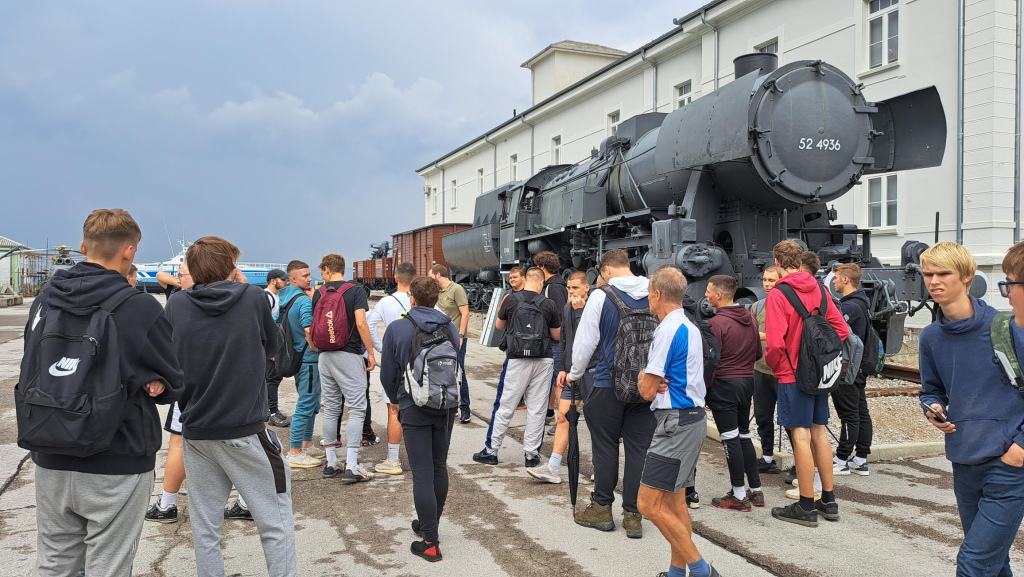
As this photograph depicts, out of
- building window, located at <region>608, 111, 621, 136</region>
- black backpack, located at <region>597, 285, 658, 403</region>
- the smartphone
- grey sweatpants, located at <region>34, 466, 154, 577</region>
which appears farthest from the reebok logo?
building window, located at <region>608, 111, 621, 136</region>

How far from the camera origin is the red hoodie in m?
4.73

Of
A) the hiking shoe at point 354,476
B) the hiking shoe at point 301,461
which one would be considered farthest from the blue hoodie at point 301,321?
the hiking shoe at point 354,476

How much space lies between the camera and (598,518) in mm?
4629

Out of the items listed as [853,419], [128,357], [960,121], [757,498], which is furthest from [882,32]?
[128,357]

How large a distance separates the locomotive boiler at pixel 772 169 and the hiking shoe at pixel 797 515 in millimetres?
3936

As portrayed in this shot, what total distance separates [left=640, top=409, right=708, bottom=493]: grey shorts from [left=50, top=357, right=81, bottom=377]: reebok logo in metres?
2.62

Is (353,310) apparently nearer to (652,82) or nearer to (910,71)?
(910,71)

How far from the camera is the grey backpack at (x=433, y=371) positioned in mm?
4273

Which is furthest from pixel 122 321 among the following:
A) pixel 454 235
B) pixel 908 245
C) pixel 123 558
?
pixel 454 235

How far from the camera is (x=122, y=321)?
2.78m

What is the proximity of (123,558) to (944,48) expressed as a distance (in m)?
17.2

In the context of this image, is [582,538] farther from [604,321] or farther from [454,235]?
[454,235]

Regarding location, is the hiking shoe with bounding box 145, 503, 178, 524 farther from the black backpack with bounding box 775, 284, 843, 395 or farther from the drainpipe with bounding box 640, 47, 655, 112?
the drainpipe with bounding box 640, 47, 655, 112

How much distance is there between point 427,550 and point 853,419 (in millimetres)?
3605
